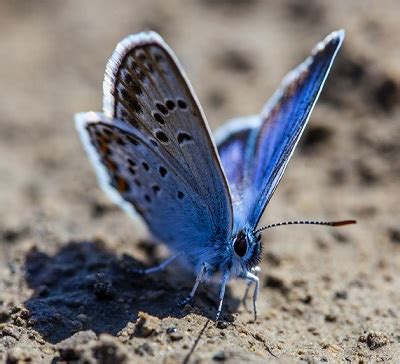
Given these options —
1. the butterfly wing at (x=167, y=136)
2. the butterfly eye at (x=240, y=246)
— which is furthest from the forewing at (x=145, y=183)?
the butterfly eye at (x=240, y=246)

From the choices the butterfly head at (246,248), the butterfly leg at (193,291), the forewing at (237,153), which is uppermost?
the forewing at (237,153)

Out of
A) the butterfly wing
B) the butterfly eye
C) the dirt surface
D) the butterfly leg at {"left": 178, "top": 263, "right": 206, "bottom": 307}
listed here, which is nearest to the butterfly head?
the butterfly eye

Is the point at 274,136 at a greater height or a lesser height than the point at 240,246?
greater

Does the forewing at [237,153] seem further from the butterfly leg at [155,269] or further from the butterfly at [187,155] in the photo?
the butterfly leg at [155,269]

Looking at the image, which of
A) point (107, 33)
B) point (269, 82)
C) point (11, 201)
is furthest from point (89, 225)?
point (107, 33)

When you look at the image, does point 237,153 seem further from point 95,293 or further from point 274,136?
point 95,293

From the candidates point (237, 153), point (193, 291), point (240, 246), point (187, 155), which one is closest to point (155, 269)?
point (193, 291)

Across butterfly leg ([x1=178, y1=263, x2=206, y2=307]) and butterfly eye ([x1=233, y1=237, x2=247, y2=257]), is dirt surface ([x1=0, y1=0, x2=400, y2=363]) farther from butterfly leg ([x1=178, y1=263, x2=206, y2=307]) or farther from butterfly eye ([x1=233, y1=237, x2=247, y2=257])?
butterfly eye ([x1=233, y1=237, x2=247, y2=257])
